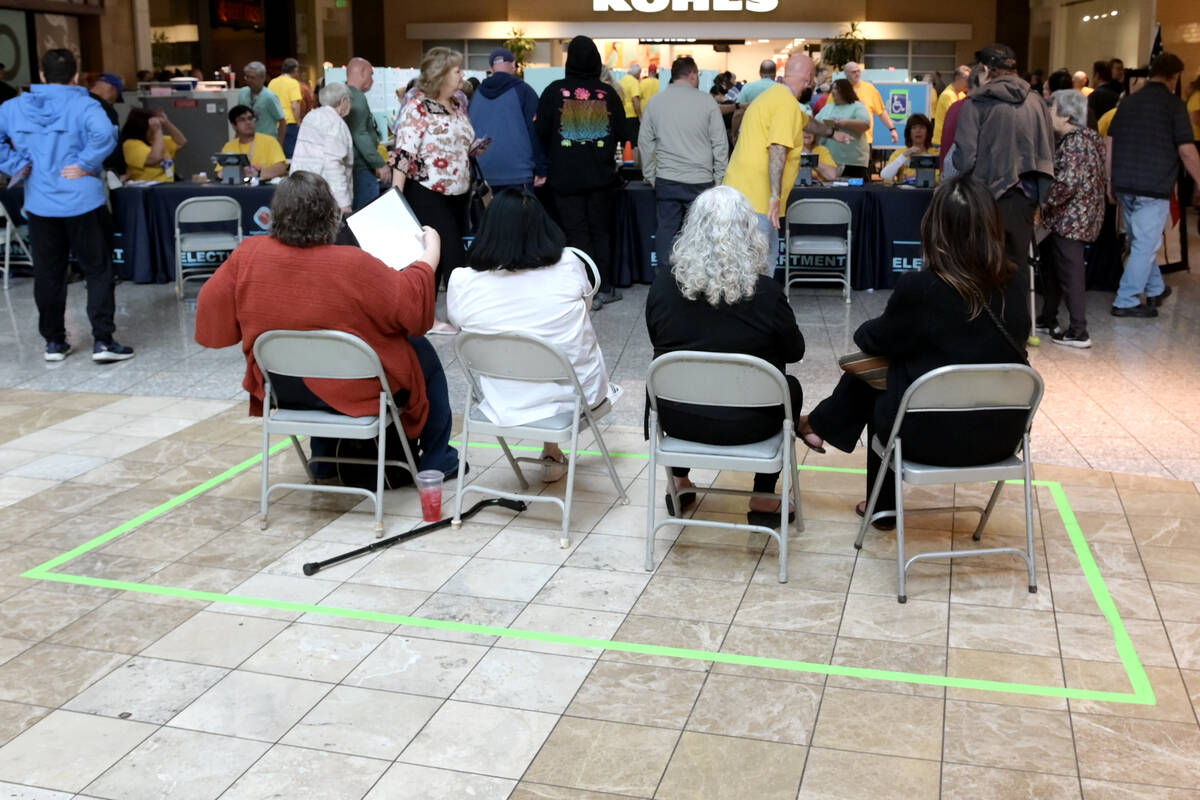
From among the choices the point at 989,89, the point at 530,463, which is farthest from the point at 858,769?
the point at 989,89

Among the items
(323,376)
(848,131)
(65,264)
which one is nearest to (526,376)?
(323,376)

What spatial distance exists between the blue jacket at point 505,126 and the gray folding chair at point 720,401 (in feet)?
13.0

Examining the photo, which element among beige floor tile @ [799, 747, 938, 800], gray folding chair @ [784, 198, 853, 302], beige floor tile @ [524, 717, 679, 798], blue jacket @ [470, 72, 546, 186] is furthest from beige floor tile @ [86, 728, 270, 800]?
gray folding chair @ [784, 198, 853, 302]

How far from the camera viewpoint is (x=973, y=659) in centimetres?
313

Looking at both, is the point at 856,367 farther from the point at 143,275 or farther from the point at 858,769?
the point at 143,275

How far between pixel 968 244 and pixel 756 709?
1502 mm

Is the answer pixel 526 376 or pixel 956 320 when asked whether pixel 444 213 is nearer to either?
pixel 526 376

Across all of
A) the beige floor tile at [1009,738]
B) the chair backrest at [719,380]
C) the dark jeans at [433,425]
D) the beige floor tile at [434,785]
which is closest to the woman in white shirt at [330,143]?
the dark jeans at [433,425]

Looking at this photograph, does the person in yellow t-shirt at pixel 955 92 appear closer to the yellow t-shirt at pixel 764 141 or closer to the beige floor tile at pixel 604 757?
the yellow t-shirt at pixel 764 141

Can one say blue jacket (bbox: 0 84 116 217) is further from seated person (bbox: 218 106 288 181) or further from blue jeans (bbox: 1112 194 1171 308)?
blue jeans (bbox: 1112 194 1171 308)

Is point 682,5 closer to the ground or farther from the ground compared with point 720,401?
farther from the ground

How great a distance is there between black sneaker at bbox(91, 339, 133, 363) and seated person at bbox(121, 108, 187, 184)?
292 centimetres

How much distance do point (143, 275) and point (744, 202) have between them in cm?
632

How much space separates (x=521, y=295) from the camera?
13.1 ft
